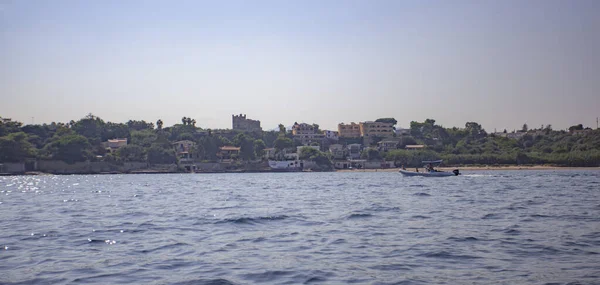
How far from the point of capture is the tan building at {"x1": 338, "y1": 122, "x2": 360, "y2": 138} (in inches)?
7032

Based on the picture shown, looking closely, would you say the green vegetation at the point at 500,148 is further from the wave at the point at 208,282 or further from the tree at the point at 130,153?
the wave at the point at 208,282

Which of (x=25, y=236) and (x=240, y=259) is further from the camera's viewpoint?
(x=25, y=236)

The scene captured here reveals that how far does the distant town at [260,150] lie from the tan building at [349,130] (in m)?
6.11

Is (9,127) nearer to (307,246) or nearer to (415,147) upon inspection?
(415,147)

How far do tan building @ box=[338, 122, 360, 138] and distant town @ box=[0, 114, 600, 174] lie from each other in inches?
241

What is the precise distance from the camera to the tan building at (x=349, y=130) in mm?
178625

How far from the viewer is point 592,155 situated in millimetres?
114062

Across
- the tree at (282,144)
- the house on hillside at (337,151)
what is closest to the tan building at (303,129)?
the house on hillside at (337,151)

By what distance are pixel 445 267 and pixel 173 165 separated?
12163cm

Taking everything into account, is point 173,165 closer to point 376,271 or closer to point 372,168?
point 372,168

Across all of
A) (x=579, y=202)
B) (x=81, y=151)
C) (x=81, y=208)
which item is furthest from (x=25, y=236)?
(x=81, y=151)

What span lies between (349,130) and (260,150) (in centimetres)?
4176

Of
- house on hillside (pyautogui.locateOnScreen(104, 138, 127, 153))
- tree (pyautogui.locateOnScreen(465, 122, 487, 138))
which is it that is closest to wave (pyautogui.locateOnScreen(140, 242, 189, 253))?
house on hillside (pyautogui.locateOnScreen(104, 138, 127, 153))

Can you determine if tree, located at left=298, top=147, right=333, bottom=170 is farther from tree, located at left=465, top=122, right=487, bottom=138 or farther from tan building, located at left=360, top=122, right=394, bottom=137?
tree, located at left=465, top=122, right=487, bottom=138
